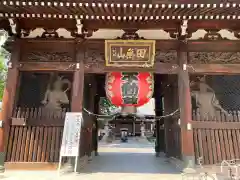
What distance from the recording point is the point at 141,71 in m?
7.72

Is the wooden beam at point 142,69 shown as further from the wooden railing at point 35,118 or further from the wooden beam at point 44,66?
the wooden railing at point 35,118

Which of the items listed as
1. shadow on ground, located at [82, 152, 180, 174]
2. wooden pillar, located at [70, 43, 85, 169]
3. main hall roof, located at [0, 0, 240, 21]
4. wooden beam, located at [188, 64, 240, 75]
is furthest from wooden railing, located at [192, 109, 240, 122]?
wooden pillar, located at [70, 43, 85, 169]

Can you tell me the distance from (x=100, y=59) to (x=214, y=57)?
3698 millimetres

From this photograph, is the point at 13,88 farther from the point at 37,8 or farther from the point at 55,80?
the point at 37,8

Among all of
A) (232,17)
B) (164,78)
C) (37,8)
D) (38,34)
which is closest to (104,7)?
(37,8)

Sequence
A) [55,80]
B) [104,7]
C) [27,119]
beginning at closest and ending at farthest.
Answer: [104,7] → [27,119] → [55,80]

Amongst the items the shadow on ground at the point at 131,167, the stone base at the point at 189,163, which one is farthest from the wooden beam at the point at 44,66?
the stone base at the point at 189,163

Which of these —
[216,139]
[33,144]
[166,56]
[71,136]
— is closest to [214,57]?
[166,56]

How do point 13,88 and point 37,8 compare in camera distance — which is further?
point 13,88

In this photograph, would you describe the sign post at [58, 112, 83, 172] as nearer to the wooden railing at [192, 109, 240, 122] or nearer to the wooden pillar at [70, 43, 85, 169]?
the wooden pillar at [70, 43, 85, 169]

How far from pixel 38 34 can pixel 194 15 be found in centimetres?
497

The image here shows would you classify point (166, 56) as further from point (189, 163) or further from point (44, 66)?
point (44, 66)

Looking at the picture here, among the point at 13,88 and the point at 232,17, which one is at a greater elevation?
the point at 232,17

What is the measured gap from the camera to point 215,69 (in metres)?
7.73
